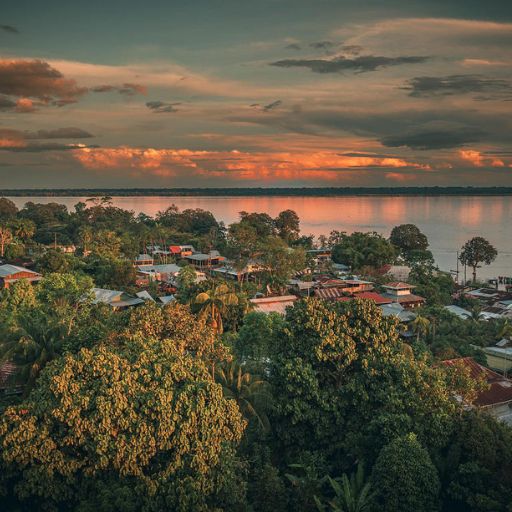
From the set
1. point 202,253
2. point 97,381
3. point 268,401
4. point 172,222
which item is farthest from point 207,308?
point 172,222

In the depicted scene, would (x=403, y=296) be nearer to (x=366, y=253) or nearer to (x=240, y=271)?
(x=240, y=271)

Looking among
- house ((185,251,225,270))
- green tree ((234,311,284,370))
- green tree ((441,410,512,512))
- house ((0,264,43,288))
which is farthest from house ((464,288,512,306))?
house ((0,264,43,288))

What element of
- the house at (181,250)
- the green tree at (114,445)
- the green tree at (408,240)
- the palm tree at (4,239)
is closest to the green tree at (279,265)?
the house at (181,250)

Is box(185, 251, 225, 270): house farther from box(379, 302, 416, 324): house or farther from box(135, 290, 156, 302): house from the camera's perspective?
box(379, 302, 416, 324): house

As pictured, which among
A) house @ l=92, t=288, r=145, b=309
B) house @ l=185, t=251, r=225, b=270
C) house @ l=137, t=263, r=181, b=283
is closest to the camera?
house @ l=92, t=288, r=145, b=309

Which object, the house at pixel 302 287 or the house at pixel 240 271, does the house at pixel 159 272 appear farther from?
the house at pixel 302 287

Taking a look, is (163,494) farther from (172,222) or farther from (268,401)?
(172,222)
